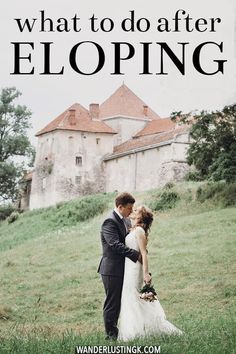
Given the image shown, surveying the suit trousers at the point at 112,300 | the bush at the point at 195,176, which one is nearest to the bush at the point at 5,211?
the bush at the point at 195,176

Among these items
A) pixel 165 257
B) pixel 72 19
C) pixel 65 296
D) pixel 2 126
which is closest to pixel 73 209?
pixel 2 126

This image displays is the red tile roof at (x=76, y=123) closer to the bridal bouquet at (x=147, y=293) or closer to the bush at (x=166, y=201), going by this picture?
the bush at (x=166, y=201)

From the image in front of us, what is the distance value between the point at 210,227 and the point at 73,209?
1996 cm

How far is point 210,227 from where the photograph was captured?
24.2m

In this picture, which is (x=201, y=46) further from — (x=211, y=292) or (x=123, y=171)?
(x=123, y=171)

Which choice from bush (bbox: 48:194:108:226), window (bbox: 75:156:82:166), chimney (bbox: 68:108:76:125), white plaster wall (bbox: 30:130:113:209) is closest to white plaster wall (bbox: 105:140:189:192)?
white plaster wall (bbox: 30:130:113:209)

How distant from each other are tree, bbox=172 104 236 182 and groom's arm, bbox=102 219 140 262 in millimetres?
20083

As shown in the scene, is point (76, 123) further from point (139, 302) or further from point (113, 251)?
point (139, 302)

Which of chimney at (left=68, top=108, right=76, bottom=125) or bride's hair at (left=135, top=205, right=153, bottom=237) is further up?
chimney at (left=68, top=108, right=76, bottom=125)

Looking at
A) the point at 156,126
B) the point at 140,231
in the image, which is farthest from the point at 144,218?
the point at 156,126

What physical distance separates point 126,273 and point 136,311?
0.49m

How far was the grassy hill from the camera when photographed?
7.34m

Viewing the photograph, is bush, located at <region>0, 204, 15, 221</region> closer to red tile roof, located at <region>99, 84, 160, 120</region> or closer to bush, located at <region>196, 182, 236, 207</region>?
red tile roof, located at <region>99, 84, 160, 120</region>

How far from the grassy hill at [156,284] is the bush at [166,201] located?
114 mm
